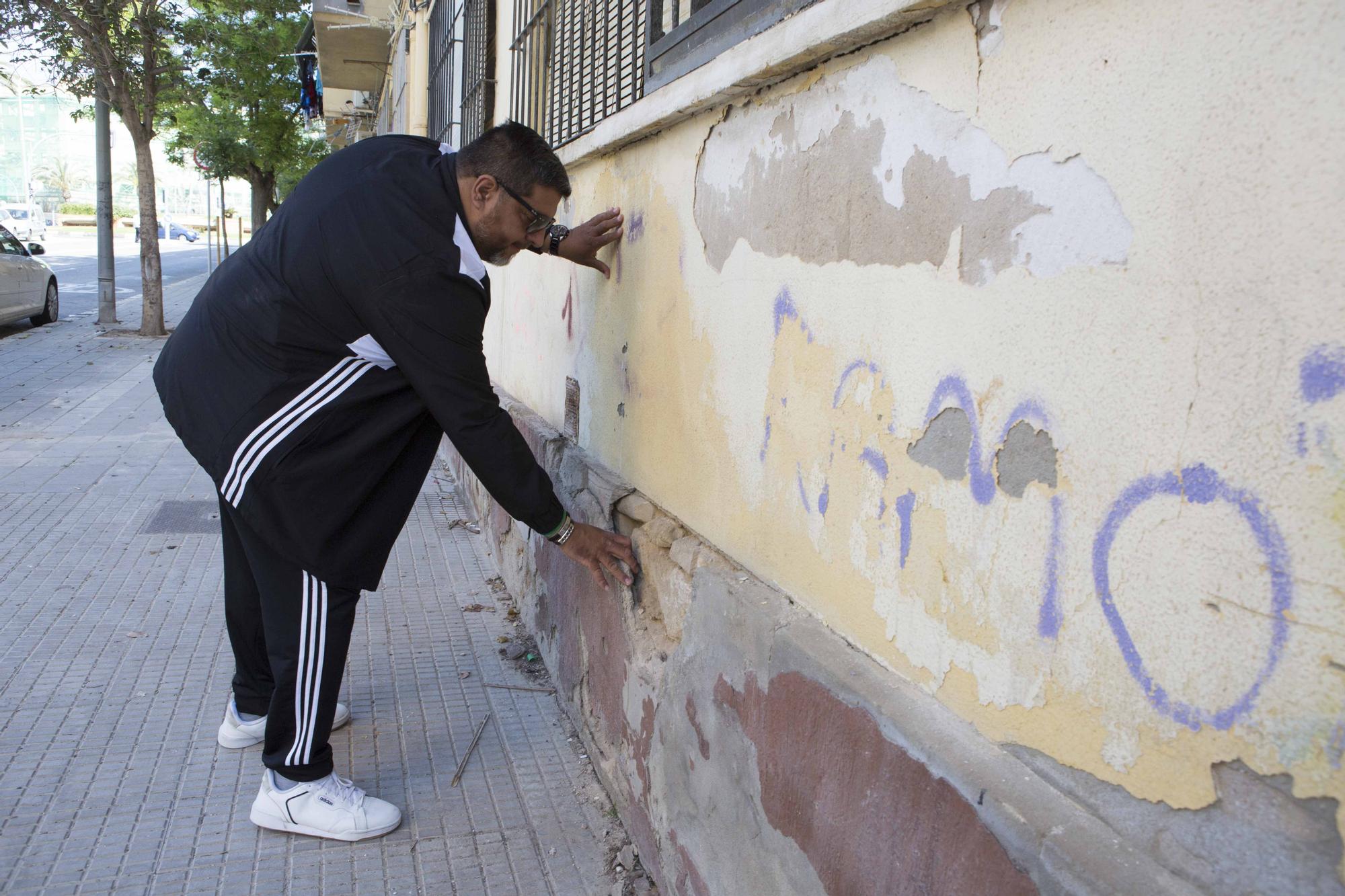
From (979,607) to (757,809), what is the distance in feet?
2.51

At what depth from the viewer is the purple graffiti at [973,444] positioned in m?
1.42

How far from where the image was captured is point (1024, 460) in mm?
1351

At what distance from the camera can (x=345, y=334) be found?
2469 millimetres

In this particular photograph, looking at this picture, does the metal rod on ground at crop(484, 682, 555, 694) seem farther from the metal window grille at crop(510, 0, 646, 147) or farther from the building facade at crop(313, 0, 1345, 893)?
the metal window grille at crop(510, 0, 646, 147)

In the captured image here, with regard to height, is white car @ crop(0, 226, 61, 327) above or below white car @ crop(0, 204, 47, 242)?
below

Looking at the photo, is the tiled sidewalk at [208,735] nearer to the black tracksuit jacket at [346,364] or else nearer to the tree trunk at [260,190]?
the black tracksuit jacket at [346,364]

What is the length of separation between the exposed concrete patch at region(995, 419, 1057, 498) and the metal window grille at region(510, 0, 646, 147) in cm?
201

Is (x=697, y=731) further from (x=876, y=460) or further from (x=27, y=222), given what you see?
(x=27, y=222)

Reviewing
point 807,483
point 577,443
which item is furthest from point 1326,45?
point 577,443

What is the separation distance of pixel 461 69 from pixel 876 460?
6.27 metres

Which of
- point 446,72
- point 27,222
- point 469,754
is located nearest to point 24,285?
point 446,72

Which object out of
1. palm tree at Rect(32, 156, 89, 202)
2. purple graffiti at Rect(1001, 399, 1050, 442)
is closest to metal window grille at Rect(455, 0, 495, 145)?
purple graffiti at Rect(1001, 399, 1050, 442)

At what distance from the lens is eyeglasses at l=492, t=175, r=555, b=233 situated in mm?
2543

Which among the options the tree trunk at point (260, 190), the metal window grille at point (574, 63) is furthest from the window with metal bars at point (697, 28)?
the tree trunk at point (260, 190)
